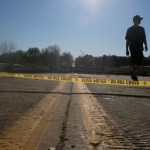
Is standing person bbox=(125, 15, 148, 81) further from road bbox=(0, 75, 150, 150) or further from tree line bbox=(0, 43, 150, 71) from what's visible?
tree line bbox=(0, 43, 150, 71)

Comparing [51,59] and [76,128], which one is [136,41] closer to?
[76,128]

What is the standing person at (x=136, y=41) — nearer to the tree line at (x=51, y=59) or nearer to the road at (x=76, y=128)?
the road at (x=76, y=128)

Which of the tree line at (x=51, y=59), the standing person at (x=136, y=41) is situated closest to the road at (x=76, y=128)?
the standing person at (x=136, y=41)

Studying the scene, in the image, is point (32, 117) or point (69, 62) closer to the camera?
point (32, 117)

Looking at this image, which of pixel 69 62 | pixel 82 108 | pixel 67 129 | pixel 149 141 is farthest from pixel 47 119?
pixel 69 62

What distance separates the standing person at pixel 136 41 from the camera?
1467cm

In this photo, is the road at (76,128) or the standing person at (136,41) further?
the standing person at (136,41)

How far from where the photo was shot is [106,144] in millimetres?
4254

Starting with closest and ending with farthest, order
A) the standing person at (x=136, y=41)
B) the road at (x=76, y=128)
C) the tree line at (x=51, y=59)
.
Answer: the road at (x=76, y=128), the standing person at (x=136, y=41), the tree line at (x=51, y=59)

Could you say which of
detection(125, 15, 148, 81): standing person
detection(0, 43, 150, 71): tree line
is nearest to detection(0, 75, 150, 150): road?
detection(125, 15, 148, 81): standing person

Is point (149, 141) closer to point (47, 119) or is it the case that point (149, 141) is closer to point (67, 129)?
point (67, 129)

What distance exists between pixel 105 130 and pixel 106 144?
861 millimetres

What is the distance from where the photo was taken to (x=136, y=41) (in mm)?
14828

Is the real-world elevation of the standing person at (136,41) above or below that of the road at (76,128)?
above
